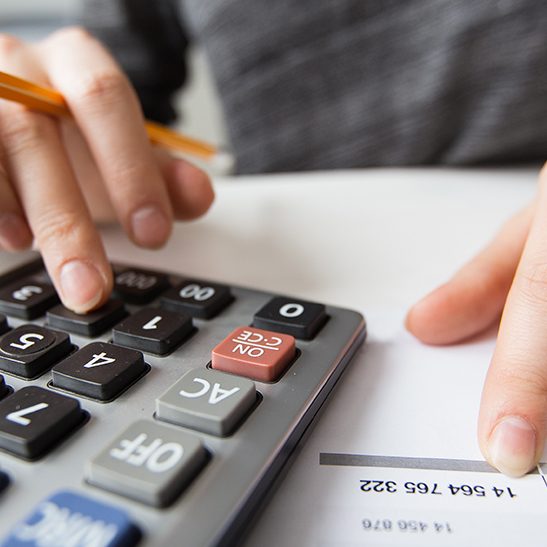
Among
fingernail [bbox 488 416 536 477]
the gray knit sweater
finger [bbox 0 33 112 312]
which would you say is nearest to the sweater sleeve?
the gray knit sweater

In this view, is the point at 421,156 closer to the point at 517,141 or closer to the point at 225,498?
the point at 517,141

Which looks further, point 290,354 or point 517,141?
point 517,141

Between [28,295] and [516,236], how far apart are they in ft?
0.79

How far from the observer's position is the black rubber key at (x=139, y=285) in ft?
0.85

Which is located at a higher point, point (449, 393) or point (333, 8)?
point (333, 8)

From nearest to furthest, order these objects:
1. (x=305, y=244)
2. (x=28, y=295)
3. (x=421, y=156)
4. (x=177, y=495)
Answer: (x=177, y=495), (x=28, y=295), (x=305, y=244), (x=421, y=156)

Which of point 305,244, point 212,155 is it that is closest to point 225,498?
point 305,244

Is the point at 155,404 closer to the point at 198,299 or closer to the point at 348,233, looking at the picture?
the point at 198,299

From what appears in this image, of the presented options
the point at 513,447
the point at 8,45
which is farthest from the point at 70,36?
the point at 513,447

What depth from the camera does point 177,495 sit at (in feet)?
0.49

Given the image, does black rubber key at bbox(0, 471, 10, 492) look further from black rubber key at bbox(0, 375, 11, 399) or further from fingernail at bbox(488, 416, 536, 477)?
fingernail at bbox(488, 416, 536, 477)

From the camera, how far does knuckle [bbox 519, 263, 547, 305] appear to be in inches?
8.6

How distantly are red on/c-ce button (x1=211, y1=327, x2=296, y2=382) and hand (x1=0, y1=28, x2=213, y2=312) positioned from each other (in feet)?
0.22

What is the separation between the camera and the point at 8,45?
0.37m
